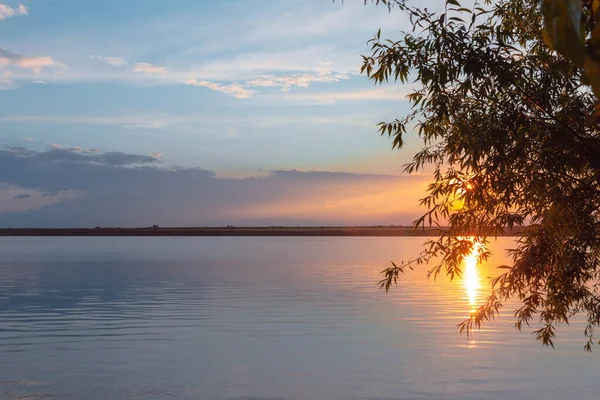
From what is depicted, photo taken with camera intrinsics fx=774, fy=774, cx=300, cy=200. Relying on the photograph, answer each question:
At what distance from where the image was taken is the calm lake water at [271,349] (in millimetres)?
19062

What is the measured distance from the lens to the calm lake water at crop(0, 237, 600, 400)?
1906cm

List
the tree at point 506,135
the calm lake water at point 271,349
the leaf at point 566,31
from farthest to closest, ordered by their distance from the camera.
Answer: the calm lake water at point 271,349
the tree at point 506,135
the leaf at point 566,31

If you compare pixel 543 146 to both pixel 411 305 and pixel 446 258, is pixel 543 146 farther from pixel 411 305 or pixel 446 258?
pixel 411 305

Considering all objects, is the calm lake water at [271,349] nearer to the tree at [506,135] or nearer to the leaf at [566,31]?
the tree at [506,135]

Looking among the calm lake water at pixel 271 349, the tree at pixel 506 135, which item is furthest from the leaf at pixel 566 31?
the calm lake water at pixel 271 349

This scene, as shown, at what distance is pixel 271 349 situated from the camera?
968 inches

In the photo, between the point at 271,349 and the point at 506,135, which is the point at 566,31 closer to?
the point at 506,135

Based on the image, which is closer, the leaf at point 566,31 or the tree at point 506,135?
the leaf at point 566,31

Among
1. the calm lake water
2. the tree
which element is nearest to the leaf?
the tree

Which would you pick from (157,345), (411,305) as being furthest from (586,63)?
(411,305)

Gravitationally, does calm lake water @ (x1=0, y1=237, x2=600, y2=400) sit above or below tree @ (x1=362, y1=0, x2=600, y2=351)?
below

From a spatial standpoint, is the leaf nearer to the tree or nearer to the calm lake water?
the tree

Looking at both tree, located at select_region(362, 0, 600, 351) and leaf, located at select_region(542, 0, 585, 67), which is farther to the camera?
tree, located at select_region(362, 0, 600, 351)

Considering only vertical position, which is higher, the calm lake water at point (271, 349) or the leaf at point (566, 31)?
the leaf at point (566, 31)
